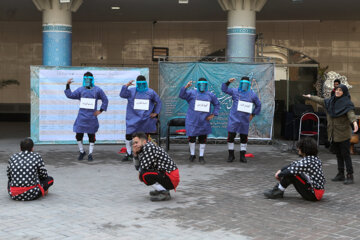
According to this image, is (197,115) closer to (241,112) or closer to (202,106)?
(202,106)

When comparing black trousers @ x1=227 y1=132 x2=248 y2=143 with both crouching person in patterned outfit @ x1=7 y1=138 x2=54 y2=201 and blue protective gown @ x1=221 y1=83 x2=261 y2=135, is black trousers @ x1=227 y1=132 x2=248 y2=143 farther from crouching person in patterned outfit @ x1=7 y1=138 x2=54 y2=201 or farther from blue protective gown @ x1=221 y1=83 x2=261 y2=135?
crouching person in patterned outfit @ x1=7 y1=138 x2=54 y2=201

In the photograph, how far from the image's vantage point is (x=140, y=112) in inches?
417

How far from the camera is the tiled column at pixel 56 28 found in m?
15.4

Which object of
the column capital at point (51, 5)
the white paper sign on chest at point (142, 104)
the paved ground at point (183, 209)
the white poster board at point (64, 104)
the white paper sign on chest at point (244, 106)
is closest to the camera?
the paved ground at point (183, 209)

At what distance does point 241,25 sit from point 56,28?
5.44 meters

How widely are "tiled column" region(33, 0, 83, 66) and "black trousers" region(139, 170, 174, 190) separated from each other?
9.48m

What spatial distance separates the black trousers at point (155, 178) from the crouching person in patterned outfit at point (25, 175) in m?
1.36

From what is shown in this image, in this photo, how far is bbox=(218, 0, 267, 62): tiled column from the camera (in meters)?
15.5

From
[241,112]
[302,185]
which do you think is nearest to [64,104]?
[241,112]

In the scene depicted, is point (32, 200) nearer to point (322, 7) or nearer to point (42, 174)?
point (42, 174)

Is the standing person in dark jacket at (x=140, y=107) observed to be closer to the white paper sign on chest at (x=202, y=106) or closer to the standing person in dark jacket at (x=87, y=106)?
the standing person in dark jacket at (x=87, y=106)

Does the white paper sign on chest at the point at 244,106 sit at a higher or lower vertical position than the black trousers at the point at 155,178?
higher

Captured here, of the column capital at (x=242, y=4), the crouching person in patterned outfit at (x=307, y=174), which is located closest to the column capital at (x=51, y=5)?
the column capital at (x=242, y=4)

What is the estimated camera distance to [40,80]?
12.9 m
